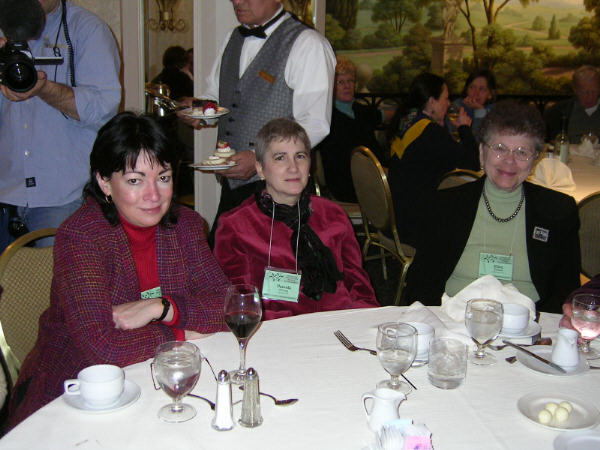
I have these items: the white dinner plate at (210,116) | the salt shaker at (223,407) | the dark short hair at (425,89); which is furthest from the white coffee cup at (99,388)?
the dark short hair at (425,89)

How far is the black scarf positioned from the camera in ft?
7.86

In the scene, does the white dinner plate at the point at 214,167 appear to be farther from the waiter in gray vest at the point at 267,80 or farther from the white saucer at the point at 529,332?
the white saucer at the point at 529,332

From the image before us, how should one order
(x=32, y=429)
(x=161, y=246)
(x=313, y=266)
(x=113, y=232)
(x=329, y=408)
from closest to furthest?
(x=32, y=429) → (x=329, y=408) → (x=113, y=232) → (x=161, y=246) → (x=313, y=266)

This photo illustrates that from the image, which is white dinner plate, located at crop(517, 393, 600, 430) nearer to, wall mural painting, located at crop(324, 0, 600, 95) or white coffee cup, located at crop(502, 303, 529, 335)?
white coffee cup, located at crop(502, 303, 529, 335)

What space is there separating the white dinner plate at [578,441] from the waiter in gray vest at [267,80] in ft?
6.38

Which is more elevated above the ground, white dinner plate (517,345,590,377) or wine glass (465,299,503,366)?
wine glass (465,299,503,366)

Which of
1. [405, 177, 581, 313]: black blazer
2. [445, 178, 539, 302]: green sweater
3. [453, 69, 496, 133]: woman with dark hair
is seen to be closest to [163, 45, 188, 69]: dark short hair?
[453, 69, 496, 133]: woman with dark hair

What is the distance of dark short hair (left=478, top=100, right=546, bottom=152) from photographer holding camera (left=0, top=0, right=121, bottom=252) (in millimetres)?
1575

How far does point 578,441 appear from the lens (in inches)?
48.6

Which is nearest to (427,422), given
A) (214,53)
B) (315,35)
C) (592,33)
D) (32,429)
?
(32,429)

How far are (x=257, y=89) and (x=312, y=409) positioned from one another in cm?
215

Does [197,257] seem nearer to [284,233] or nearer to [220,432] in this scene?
[284,233]

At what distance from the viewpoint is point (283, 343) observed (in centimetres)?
166

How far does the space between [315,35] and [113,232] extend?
1668mm
